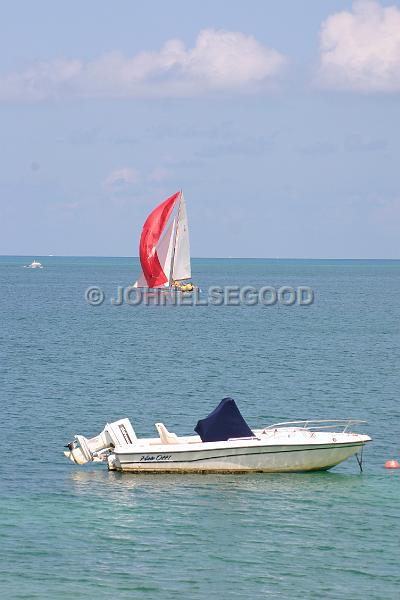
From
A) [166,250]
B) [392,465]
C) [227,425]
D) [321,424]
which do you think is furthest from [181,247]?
[227,425]

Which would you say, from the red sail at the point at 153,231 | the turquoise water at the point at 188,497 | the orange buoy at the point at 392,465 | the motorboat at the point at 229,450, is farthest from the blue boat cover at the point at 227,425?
the red sail at the point at 153,231

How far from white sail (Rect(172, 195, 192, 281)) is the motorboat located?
90458 mm

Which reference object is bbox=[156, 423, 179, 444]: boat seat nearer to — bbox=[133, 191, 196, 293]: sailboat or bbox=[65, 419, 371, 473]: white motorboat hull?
bbox=[65, 419, 371, 473]: white motorboat hull

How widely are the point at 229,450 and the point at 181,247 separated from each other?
93.3 metres

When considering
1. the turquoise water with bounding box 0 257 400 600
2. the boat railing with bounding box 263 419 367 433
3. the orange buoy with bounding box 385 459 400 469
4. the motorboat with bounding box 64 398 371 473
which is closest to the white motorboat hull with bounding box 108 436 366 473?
the motorboat with bounding box 64 398 371 473

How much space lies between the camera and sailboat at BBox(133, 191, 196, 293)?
125 metres

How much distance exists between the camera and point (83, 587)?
25703 mm

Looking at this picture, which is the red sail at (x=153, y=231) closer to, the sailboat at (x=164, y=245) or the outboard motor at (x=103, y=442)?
the sailboat at (x=164, y=245)

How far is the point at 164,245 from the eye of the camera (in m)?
128

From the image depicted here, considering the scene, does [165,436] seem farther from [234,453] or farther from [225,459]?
[234,453]

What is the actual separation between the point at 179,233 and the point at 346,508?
95076mm

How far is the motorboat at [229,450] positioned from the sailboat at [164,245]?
293 ft

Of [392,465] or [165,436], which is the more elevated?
[165,436]

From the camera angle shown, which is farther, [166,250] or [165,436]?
[166,250]
